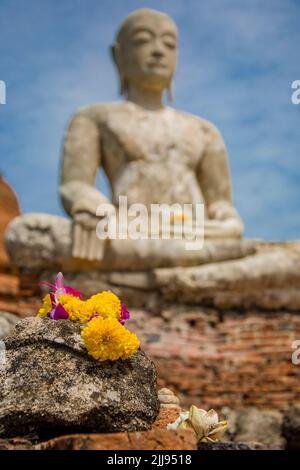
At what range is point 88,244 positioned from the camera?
29.1ft

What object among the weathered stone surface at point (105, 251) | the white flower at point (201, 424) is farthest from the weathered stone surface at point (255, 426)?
the white flower at point (201, 424)

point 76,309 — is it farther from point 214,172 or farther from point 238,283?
point 214,172

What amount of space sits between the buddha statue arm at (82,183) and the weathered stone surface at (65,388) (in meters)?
4.96

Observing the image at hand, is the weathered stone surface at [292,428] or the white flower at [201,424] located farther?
the weathered stone surface at [292,428]

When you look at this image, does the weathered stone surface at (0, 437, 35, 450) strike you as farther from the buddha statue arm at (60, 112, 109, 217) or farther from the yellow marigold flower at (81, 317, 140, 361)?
the buddha statue arm at (60, 112, 109, 217)

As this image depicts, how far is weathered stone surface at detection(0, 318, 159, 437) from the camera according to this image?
3555mm

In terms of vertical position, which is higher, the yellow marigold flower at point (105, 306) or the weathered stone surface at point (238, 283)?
the weathered stone surface at point (238, 283)

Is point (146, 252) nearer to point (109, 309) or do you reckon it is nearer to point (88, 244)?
point (88, 244)

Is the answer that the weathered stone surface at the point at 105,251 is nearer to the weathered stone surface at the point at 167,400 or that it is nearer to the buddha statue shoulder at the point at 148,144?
the buddha statue shoulder at the point at 148,144

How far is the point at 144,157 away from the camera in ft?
32.9

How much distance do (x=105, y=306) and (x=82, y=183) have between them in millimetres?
6029

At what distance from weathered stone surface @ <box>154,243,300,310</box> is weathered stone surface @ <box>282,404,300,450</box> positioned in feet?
6.45

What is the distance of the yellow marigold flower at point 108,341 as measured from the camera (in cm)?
370
